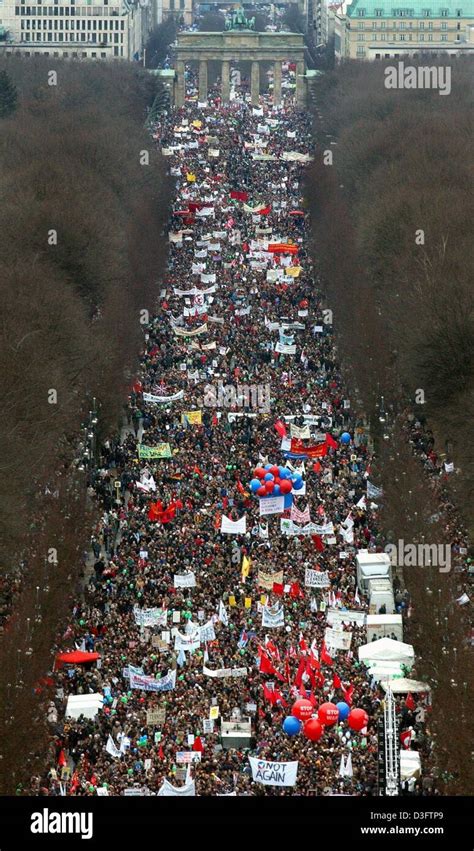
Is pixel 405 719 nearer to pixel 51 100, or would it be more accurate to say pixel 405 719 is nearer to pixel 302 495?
pixel 302 495

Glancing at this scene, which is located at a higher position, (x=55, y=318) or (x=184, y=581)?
(x=55, y=318)

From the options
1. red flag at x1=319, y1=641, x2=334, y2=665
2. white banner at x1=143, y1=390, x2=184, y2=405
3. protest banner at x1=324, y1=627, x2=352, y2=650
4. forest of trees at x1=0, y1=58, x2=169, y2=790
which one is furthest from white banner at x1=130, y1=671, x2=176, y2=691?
white banner at x1=143, y1=390, x2=184, y2=405

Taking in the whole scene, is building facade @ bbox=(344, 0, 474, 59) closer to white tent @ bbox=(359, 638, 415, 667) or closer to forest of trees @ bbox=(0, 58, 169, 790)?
forest of trees @ bbox=(0, 58, 169, 790)

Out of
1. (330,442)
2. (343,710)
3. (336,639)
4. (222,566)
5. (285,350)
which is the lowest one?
(343,710)

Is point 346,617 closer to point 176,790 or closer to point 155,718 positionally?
point 155,718

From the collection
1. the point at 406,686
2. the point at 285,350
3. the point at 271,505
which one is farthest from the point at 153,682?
the point at 285,350
